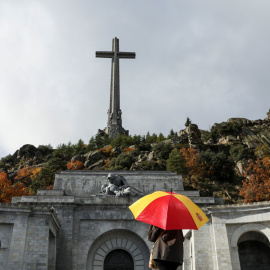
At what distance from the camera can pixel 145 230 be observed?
24.7 metres

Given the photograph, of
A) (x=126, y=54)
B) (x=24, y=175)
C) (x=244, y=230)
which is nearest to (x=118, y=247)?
(x=244, y=230)

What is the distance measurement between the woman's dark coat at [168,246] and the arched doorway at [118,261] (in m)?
18.1

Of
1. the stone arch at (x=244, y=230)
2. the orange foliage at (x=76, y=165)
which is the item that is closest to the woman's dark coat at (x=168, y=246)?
the stone arch at (x=244, y=230)

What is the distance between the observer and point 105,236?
25.0m

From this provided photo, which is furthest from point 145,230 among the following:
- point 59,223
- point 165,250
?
point 165,250

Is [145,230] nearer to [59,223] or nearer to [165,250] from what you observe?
[59,223]

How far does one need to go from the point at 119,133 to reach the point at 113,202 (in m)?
57.5

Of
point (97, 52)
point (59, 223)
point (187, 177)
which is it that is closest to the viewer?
point (59, 223)

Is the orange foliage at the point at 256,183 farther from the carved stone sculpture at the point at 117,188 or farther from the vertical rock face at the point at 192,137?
the carved stone sculpture at the point at 117,188

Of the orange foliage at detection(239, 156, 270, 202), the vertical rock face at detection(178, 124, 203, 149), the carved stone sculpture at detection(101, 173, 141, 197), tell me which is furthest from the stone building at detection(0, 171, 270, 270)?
the vertical rock face at detection(178, 124, 203, 149)

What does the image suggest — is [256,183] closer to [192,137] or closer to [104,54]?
[192,137]

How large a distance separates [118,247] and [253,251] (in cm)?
960

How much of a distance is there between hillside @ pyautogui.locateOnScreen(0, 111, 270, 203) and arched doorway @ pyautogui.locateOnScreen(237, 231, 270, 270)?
69.0 ft

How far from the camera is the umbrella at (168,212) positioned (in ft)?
25.5
